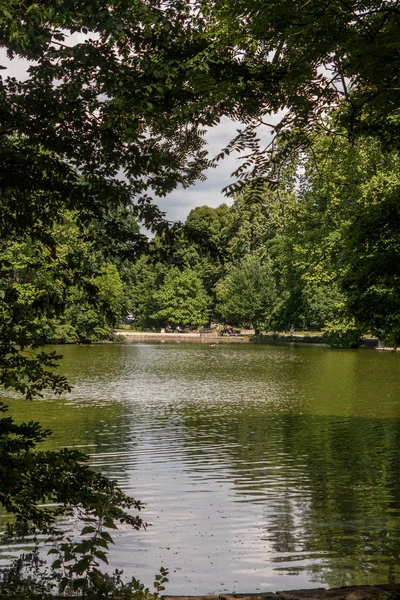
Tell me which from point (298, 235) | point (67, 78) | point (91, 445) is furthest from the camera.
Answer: point (298, 235)

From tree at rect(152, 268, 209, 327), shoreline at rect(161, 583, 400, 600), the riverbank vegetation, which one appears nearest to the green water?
shoreline at rect(161, 583, 400, 600)

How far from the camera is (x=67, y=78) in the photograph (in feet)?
18.5

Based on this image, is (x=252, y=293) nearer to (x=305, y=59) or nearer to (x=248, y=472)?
(x=248, y=472)

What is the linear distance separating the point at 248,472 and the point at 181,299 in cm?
7340

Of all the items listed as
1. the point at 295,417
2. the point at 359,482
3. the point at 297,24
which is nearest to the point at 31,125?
the point at 297,24

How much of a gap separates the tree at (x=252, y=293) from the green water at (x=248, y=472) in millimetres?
47199

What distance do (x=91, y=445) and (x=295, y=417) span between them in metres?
6.29

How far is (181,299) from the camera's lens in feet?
279

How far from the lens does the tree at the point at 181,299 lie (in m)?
85.1

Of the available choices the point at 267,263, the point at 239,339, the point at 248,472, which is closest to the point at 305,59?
the point at 248,472

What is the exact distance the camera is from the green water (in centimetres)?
699

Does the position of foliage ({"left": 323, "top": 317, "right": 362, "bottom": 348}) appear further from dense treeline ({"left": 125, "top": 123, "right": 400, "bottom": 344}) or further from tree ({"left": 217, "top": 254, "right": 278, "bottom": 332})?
tree ({"left": 217, "top": 254, "right": 278, "bottom": 332})

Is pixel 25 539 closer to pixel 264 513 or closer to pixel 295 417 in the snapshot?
pixel 264 513

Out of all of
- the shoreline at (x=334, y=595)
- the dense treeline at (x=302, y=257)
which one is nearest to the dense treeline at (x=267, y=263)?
the dense treeline at (x=302, y=257)
